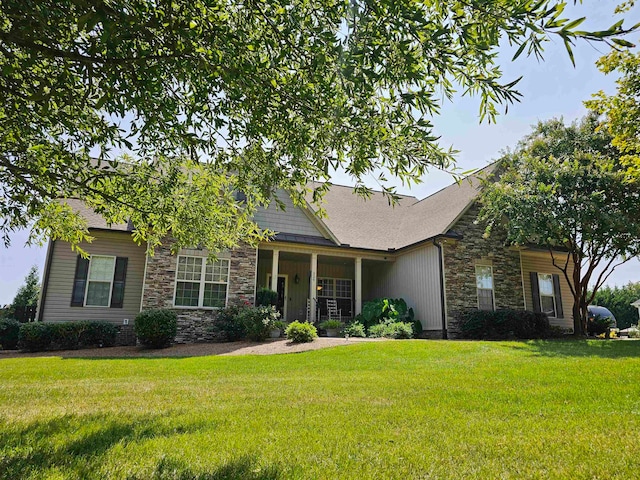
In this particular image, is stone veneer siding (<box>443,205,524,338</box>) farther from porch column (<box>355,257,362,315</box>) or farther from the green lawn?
the green lawn

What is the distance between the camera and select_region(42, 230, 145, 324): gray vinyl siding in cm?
1368

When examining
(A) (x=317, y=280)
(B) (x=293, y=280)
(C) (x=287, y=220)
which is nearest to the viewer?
(C) (x=287, y=220)

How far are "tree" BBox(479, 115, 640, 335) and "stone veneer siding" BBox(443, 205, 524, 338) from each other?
1010 mm

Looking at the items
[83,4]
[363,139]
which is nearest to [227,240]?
[363,139]

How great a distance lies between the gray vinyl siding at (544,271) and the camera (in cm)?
1702

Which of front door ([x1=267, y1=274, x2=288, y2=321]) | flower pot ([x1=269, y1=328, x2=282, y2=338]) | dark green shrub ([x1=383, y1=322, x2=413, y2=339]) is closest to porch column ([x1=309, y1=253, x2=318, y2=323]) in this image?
flower pot ([x1=269, y1=328, x2=282, y2=338])

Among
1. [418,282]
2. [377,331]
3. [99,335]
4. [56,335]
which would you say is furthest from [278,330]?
[56,335]

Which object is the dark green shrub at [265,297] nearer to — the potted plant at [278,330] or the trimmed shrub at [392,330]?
the potted plant at [278,330]

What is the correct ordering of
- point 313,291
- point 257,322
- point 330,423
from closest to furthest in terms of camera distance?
1. point 330,423
2. point 257,322
3. point 313,291

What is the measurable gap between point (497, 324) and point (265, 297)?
27.7 ft

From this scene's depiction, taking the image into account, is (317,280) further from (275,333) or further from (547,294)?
(547,294)

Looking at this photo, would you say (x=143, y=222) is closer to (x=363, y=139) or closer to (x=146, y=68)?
(x=146, y=68)

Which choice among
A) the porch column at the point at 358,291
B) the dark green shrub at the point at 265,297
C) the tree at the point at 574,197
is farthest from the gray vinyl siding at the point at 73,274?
the tree at the point at 574,197

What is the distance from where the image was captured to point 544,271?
1770cm
